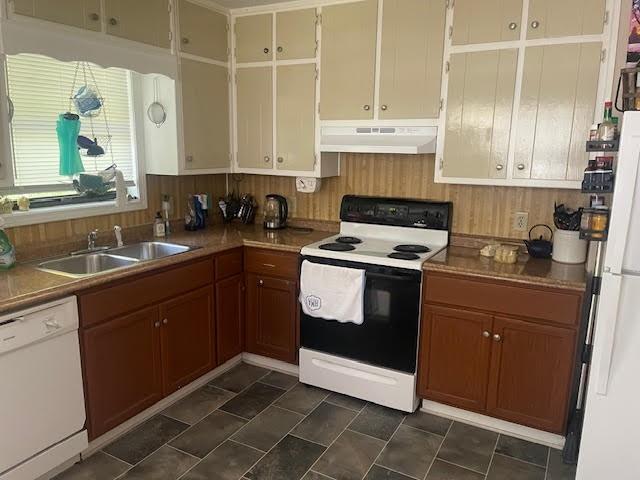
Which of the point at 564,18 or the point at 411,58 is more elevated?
the point at 564,18

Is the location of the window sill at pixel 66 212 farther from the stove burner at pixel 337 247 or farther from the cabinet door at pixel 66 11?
the stove burner at pixel 337 247

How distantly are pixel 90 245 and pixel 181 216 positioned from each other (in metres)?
0.78

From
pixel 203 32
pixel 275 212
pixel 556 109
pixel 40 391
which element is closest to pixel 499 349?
pixel 556 109

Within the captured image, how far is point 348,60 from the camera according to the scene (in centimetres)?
301

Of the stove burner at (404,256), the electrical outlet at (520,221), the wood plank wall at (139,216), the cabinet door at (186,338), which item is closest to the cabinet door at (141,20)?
the wood plank wall at (139,216)

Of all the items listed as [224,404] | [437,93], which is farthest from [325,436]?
[437,93]

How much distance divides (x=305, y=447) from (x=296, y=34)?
250cm

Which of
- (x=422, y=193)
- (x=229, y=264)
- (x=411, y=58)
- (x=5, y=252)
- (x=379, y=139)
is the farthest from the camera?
(x=422, y=193)

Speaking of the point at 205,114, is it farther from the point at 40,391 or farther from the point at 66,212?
the point at 40,391

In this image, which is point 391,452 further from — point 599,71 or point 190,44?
point 190,44

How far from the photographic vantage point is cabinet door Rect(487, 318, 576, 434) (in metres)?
2.35

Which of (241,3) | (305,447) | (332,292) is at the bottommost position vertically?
(305,447)

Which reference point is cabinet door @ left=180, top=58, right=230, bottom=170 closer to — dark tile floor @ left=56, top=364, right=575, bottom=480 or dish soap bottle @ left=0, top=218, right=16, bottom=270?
dish soap bottle @ left=0, top=218, right=16, bottom=270

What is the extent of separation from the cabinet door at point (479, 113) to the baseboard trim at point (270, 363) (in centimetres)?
161
